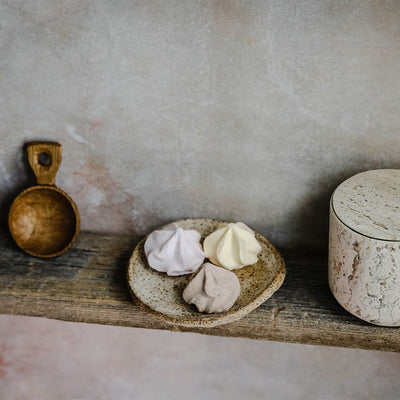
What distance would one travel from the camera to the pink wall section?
5.18 ft

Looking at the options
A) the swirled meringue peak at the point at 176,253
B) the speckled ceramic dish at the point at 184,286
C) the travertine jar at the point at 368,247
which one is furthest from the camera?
the swirled meringue peak at the point at 176,253

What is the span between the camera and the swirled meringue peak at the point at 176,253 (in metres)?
1.24

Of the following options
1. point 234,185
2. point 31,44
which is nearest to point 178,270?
point 234,185

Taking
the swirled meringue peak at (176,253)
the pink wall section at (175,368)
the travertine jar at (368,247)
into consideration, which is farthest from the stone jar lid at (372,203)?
the pink wall section at (175,368)

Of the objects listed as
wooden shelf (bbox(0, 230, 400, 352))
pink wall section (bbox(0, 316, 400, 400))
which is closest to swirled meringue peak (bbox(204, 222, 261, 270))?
wooden shelf (bbox(0, 230, 400, 352))

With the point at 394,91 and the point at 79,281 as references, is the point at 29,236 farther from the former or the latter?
the point at 394,91

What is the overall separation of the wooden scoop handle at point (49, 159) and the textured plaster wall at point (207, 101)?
3cm

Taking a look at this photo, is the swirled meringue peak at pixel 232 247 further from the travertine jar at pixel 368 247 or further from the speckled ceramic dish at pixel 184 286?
the travertine jar at pixel 368 247

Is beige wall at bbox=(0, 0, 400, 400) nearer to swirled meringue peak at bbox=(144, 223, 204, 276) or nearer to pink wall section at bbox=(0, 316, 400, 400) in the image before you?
pink wall section at bbox=(0, 316, 400, 400)

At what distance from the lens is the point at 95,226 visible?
5.05 feet

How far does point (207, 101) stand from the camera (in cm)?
124

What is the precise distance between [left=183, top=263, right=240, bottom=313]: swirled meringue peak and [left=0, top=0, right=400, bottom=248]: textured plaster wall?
1.01 ft

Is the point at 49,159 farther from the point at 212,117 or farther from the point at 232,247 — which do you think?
the point at 232,247

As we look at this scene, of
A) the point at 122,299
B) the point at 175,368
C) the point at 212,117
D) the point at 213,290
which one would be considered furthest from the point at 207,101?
the point at 175,368
